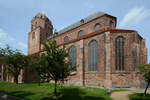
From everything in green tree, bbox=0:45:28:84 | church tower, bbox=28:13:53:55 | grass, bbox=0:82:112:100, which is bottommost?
grass, bbox=0:82:112:100

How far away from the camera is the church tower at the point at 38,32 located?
3988 centimetres

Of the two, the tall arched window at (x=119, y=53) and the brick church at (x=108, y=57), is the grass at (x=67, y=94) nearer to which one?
the brick church at (x=108, y=57)

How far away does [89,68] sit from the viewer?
1955 cm

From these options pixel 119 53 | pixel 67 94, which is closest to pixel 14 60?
pixel 67 94

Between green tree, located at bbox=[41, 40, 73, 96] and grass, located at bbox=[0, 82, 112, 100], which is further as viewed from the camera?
Result: grass, located at bbox=[0, 82, 112, 100]

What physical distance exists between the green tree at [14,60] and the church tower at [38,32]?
45.8 ft

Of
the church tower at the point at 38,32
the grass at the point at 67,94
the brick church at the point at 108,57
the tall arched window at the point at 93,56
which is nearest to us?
the grass at the point at 67,94

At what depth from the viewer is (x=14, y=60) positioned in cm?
2366

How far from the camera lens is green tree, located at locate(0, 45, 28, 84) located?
78.2ft

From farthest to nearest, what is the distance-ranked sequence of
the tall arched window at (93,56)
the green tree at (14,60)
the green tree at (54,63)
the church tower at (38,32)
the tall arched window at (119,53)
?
the church tower at (38,32) → the green tree at (14,60) → the tall arched window at (93,56) → the tall arched window at (119,53) → the green tree at (54,63)

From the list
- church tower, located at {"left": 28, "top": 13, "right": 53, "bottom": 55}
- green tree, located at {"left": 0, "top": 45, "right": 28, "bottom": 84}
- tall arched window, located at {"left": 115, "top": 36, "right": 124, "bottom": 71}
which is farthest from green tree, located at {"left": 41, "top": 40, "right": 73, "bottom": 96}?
church tower, located at {"left": 28, "top": 13, "right": 53, "bottom": 55}

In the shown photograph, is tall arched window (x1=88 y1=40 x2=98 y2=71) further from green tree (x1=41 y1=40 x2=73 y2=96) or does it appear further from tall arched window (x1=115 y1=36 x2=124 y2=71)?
green tree (x1=41 y1=40 x2=73 y2=96)

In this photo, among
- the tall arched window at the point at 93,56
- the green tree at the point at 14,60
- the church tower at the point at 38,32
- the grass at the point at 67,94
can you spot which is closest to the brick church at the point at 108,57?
the tall arched window at the point at 93,56

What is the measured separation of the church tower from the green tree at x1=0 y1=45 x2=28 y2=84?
13.9m
